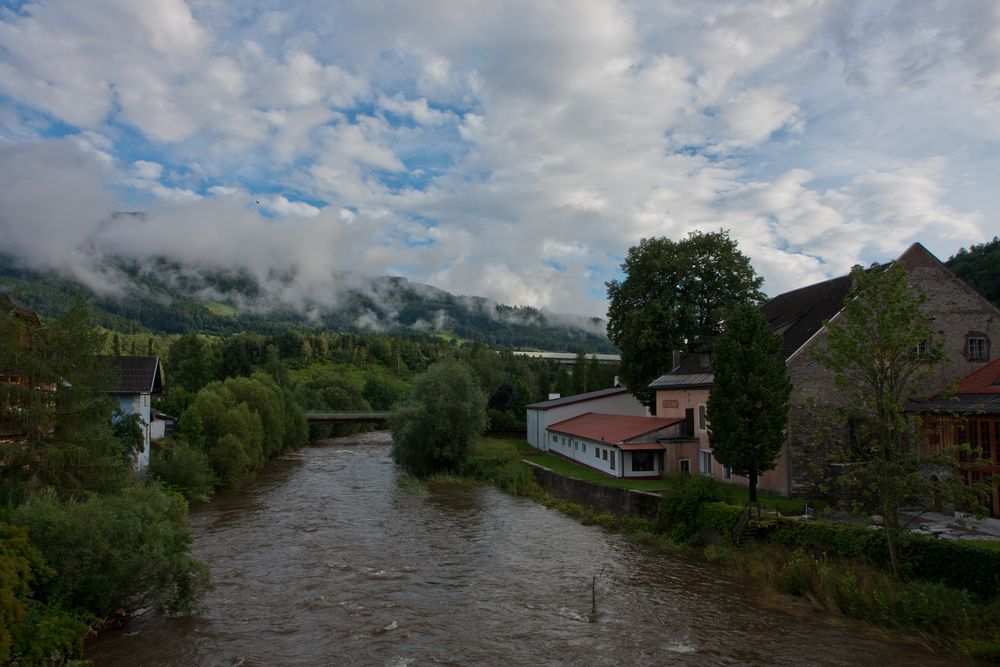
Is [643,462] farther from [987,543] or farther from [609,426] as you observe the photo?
[987,543]

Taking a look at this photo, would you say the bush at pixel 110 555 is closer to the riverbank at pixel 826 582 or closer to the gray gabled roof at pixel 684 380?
the riverbank at pixel 826 582

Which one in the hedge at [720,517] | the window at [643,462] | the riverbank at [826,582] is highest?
the window at [643,462]

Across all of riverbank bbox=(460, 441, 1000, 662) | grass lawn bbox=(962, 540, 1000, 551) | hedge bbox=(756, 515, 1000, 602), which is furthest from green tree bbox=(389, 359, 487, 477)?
grass lawn bbox=(962, 540, 1000, 551)

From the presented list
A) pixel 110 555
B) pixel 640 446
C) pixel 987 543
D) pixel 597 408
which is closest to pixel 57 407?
pixel 110 555

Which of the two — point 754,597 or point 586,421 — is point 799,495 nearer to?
point 754,597

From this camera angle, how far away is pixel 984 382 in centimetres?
2314

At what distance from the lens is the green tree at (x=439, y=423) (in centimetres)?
4375

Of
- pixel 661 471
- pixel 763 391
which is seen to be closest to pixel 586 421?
pixel 661 471

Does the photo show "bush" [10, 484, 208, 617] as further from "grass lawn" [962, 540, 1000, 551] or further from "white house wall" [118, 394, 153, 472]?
"grass lawn" [962, 540, 1000, 551]

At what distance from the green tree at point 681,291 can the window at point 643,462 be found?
764 centimetres

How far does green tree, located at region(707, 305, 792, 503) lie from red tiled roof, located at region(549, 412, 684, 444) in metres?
9.99

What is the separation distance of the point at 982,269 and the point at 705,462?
109 feet

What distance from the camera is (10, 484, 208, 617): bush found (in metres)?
13.0

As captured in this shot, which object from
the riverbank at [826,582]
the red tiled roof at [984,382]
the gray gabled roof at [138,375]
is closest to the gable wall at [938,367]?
the red tiled roof at [984,382]
